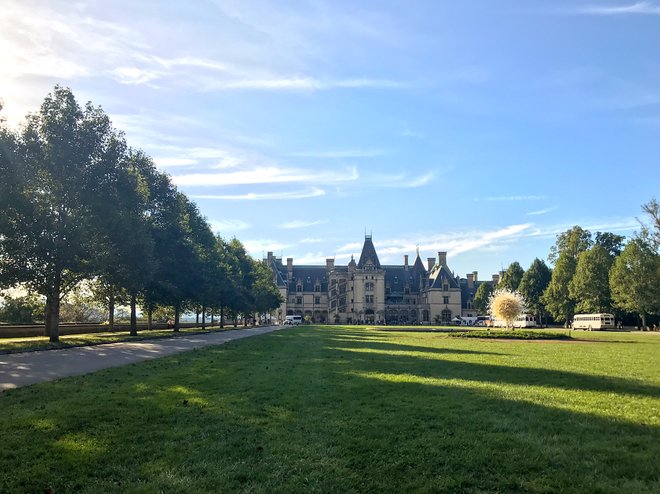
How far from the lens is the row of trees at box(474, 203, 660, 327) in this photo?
3002 inches

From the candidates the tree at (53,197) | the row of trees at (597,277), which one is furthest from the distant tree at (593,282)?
the tree at (53,197)

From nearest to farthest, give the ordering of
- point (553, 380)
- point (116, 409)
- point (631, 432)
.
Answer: point (631, 432)
point (116, 409)
point (553, 380)

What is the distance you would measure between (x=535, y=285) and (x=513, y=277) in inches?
417

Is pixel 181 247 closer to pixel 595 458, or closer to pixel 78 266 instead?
pixel 78 266

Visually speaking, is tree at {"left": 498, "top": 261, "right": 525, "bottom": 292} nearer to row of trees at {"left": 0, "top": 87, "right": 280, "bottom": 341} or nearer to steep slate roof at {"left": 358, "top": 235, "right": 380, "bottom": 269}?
steep slate roof at {"left": 358, "top": 235, "right": 380, "bottom": 269}

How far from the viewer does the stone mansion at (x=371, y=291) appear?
13675 cm

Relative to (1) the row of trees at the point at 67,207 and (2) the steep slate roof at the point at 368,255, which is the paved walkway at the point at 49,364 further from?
(2) the steep slate roof at the point at 368,255

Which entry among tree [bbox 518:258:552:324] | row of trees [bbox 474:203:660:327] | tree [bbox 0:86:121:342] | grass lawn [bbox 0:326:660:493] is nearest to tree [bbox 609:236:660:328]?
row of trees [bbox 474:203:660:327]

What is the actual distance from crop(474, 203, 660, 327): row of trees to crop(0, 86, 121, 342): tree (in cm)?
6363

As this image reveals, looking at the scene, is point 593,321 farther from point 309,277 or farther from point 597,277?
point 309,277

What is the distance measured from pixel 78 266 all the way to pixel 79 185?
4.78 m

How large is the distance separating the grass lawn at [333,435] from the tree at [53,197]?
18.4 m

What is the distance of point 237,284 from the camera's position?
69.1 m

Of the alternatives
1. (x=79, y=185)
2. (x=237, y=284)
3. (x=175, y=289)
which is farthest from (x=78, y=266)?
(x=237, y=284)
